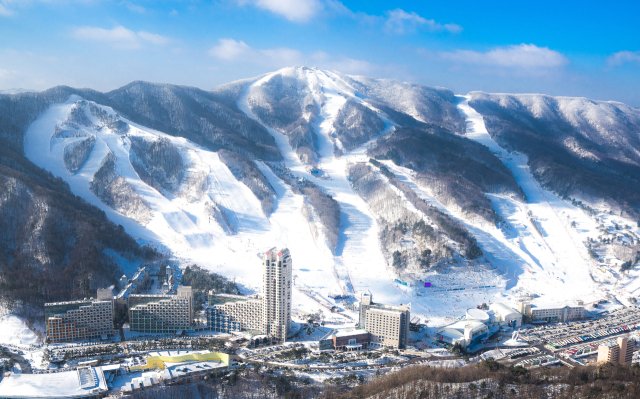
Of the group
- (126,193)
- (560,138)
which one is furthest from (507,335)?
(560,138)

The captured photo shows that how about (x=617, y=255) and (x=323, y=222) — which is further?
(x=323, y=222)

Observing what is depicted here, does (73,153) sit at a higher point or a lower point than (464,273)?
higher

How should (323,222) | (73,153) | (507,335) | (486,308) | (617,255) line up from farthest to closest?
(73,153)
(323,222)
(617,255)
(486,308)
(507,335)

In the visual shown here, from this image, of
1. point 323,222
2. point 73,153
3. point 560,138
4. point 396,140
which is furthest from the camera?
point 560,138

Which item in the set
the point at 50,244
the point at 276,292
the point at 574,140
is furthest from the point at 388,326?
the point at 574,140

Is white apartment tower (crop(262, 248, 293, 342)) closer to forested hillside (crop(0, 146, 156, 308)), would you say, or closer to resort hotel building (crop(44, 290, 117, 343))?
resort hotel building (crop(44, 290, 117, 343))

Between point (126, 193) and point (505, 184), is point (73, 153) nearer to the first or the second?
point (126, 193)

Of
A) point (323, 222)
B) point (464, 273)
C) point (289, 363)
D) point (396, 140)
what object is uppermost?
point (396, 140)
